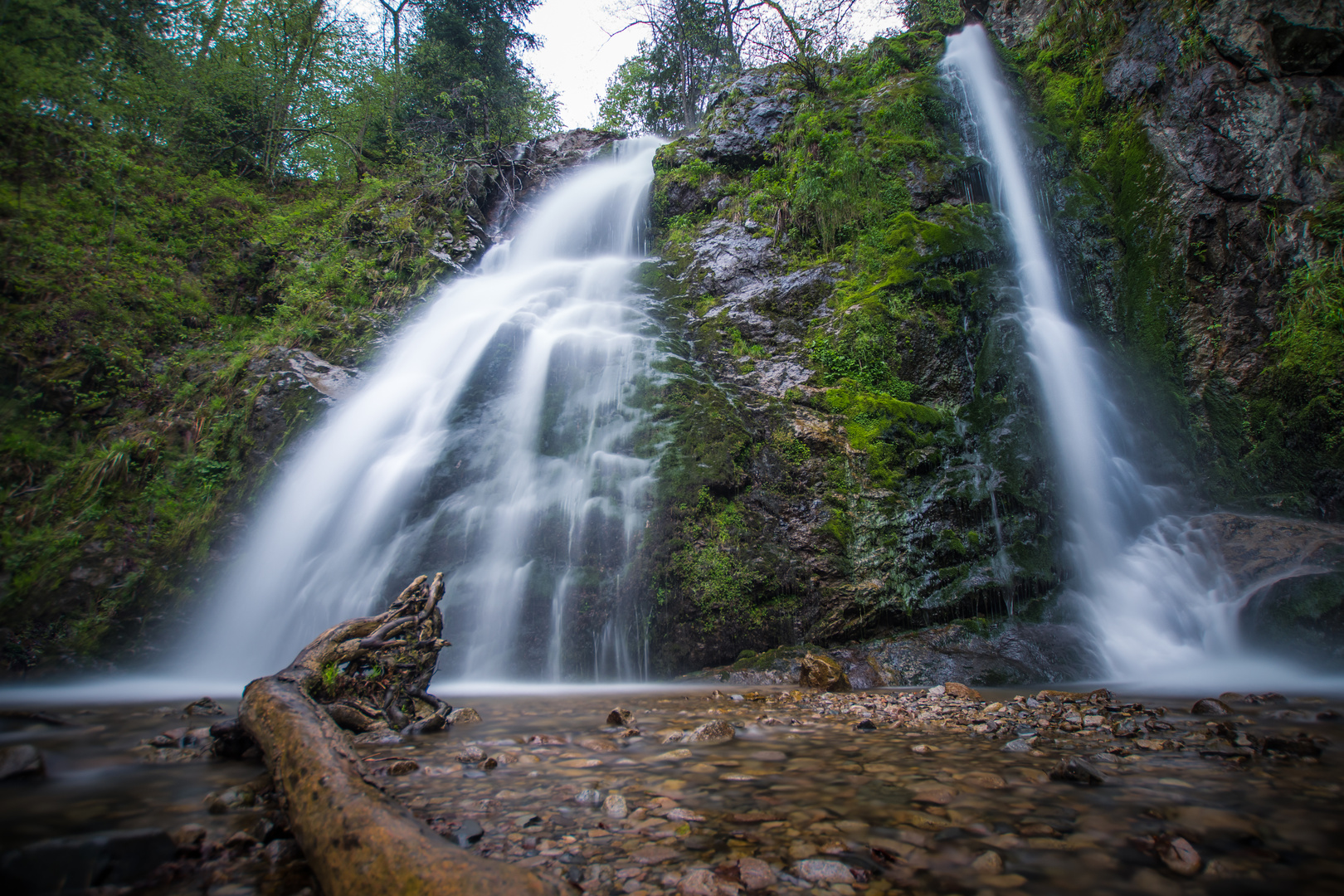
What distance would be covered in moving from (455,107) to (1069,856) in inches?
823

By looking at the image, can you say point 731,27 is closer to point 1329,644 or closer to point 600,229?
point 600,229

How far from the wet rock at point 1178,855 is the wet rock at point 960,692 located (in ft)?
9.74

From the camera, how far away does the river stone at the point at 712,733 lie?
312 centimetres

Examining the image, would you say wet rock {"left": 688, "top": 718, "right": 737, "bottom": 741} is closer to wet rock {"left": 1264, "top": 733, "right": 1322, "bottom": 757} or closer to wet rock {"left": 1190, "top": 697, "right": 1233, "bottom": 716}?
wet rock {"left": 1264, "top": 733, "right": 1322, "bottom": 757}

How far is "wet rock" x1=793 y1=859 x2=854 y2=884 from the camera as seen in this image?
154 centimetres

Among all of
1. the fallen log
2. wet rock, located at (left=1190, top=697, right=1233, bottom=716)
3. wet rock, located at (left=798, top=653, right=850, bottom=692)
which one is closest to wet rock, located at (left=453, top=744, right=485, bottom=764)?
the fallen log

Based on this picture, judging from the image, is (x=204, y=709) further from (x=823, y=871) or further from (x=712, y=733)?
(x=823, y=871)

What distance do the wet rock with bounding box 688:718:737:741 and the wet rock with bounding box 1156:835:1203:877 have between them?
195 centimetres

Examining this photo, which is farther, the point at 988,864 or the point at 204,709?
the point at 204,709

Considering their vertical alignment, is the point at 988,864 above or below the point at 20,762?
below

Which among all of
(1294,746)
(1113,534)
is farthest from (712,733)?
(1113,534)

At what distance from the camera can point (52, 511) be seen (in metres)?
6.82

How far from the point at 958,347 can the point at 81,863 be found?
9321 millimetres

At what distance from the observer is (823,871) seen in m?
1.58
